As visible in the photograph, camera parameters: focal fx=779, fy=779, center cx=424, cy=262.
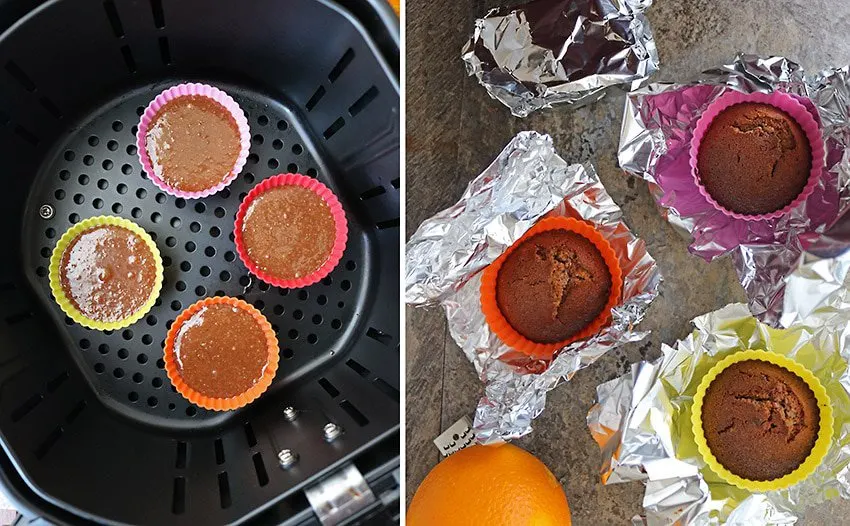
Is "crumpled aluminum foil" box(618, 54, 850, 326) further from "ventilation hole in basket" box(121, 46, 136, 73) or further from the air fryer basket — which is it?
"ventilation hole in basket" box(121, 46, 136, 73)

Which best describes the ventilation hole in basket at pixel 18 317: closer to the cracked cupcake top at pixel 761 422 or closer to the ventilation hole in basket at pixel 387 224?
the ventilation hole in basket at pixel 387 224

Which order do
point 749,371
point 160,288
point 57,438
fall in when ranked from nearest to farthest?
point 57,438 < point 160,288 < point 749,371

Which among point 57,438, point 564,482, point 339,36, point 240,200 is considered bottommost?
point 564,482

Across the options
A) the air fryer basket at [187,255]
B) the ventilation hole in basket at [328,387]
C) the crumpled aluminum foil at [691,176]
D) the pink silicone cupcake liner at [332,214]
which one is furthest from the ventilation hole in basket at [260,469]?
the crumpled aluminum foil at [691,176]

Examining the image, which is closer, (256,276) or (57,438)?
(57,438)

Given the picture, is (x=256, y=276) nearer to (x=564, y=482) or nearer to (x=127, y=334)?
(x=127, y=334)

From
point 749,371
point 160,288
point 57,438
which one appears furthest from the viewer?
point 749,371

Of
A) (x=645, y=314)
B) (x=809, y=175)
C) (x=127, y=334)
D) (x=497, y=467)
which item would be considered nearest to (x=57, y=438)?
(x=127, y=334)
